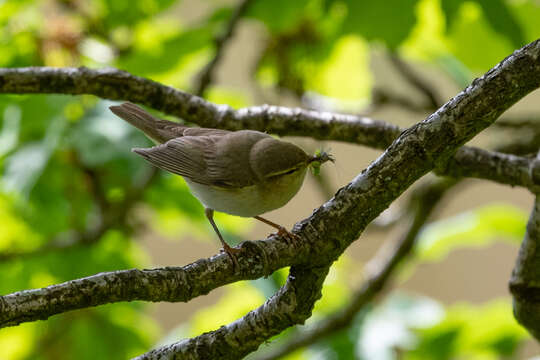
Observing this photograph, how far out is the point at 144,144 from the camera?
8.26 ft

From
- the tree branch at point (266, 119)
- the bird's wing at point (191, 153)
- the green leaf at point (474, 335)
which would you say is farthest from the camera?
the green leaf at point (474, 335)

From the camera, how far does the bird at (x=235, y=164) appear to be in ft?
6.31

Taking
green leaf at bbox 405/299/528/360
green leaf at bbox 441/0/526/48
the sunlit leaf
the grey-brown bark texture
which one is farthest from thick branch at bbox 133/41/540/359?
green leaf at bbox 405/299/528/360

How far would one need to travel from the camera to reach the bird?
6.31 ft

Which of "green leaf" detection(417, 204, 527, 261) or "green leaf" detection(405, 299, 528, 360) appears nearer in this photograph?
"green leaf" detection(405, 299, 528, 360)

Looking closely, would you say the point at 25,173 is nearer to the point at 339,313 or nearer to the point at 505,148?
the point at 339,313

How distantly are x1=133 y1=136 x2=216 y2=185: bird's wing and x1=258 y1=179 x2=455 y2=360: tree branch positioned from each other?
1.09 m

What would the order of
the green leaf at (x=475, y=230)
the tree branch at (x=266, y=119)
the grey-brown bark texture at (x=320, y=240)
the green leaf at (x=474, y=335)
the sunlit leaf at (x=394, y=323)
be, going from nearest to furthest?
1. the grey-brown bark texture at (x=320, y=240)
2. the tree branch at (x=266, y=119)
3. the sunlit leaf at (x=394, y=323)
4. the green leaf at (x=474, y=335)
5. the green leaf at (x=475, y=230)

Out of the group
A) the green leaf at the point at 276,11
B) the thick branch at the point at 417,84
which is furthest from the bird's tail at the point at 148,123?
the thick branch at the point at 417,84

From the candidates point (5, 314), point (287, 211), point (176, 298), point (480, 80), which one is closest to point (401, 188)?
point (480, 80)

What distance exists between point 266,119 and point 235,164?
7.6 inches

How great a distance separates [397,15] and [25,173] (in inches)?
53.0

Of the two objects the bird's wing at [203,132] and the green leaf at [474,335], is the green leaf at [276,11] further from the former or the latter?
the green leaf at [474,335]

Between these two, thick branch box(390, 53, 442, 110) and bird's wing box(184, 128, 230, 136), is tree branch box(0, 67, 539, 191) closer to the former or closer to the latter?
bird's wing box(184, 128, 230, 136)
